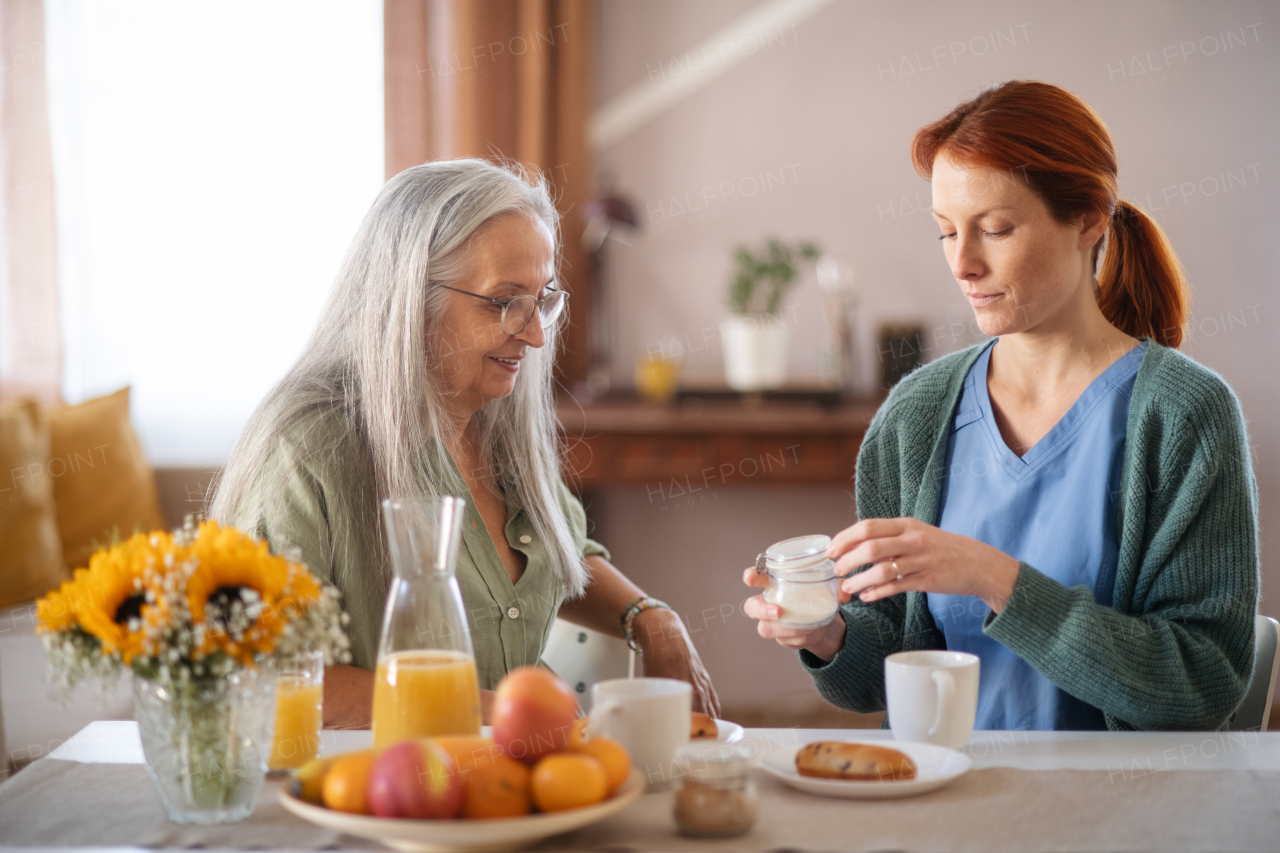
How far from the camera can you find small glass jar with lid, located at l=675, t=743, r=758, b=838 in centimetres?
83

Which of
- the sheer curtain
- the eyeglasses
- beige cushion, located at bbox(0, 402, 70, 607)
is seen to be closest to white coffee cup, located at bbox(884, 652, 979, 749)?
the eyeglasses

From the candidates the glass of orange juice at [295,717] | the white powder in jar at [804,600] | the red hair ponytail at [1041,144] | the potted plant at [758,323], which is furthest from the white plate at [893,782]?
the potted plant at [758,323]

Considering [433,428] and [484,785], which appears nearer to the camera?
[484,785]

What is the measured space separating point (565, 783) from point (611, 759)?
53 mm

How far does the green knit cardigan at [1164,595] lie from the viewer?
1.13m

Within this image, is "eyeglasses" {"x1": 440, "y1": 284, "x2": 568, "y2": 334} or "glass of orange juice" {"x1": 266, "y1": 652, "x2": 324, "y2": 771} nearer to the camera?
"glass of orange juice" {"x1": 266, "y1": 652, "x2": 324, "y2": 771}

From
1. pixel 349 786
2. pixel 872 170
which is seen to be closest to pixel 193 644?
pixel 349 786

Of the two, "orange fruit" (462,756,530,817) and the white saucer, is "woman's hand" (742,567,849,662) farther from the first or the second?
"orange fruit" (462,756,530,817)

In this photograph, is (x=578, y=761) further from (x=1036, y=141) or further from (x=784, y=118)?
(x=784, y=118)

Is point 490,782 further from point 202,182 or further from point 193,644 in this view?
point 202,182

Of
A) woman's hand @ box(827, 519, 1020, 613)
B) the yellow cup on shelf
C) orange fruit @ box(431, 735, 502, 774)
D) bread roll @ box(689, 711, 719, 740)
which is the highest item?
the yellow cup on shelf

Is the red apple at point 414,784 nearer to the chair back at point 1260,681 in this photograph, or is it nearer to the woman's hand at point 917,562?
the woman's hand at point 917,562

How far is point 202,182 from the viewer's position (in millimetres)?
3037

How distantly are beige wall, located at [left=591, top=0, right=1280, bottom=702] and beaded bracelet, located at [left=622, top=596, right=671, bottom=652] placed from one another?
4.82 feet
